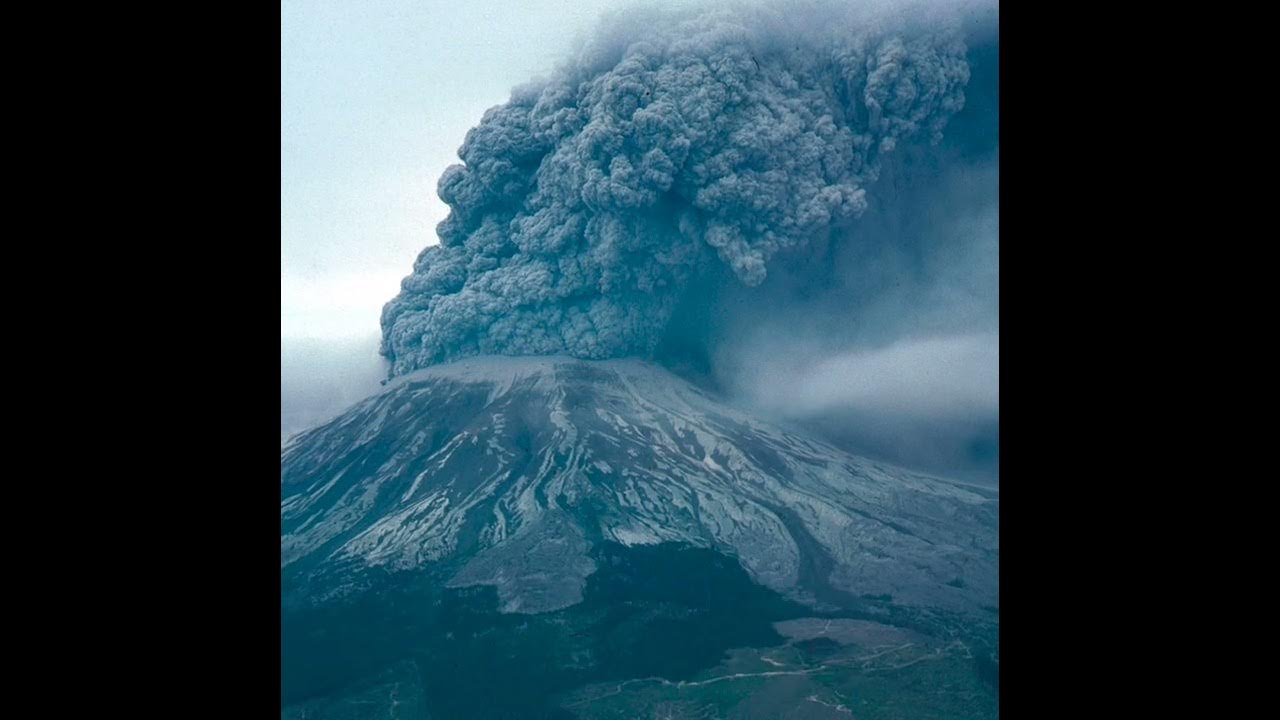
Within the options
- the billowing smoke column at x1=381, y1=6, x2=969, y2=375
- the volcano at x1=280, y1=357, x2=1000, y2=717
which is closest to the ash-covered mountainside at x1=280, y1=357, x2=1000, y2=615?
the volcano at x1=280, y1=357, x2=1000, y2=717

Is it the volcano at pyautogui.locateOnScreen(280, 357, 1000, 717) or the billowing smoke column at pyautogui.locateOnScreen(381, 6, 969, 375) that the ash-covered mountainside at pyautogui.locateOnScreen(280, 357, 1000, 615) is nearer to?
the volcano at pyautogui.locateOnScreen(280, 357, 1000, 717)

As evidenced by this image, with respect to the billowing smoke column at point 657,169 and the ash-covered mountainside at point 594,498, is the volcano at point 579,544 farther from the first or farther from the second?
the billowing smoke column at point 657,169

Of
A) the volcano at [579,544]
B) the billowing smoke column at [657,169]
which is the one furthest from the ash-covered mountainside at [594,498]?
the billowing smoke column at [657,169]

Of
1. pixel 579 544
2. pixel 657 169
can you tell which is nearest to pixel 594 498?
pixel 579 544

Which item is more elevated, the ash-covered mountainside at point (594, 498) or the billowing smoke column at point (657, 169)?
the billowing smoke column at point (657, 169)
